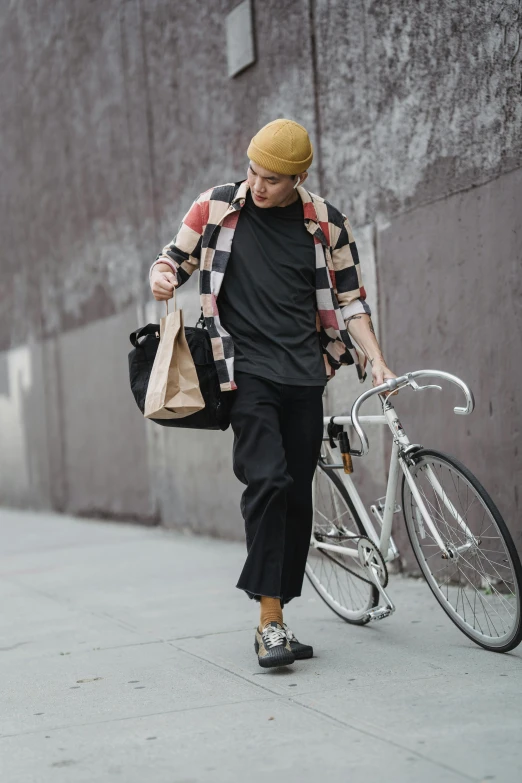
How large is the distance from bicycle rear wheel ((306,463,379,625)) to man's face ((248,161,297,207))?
1.28 metres

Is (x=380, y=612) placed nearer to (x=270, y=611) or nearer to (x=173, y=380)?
(x=270, y=611)

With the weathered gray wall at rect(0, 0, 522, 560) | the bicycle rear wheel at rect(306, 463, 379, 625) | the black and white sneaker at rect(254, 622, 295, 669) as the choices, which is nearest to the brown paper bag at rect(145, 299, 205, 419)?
the black and white sneaker at rect(254, 622, 295, 669)

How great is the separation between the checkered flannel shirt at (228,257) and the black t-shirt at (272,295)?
0.04 metres

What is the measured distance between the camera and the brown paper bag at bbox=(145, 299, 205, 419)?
4.00m

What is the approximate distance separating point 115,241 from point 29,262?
261cm

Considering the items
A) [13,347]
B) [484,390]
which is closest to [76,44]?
[13,347]

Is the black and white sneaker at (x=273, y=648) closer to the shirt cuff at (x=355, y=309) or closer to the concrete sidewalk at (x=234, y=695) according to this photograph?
the concrete sidewalk at (x=234, y=695)

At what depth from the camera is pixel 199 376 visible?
4148mm

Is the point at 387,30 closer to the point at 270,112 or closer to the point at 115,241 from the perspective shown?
the point at 270,112

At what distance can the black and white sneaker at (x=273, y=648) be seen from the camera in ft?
13.1

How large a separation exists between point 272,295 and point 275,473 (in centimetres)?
69

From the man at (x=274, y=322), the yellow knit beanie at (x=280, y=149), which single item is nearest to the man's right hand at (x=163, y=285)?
the man at (x=274, y=322)

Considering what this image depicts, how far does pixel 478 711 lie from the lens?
332 cm

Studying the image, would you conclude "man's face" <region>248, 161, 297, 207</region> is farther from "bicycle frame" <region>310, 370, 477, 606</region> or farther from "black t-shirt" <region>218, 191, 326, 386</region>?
"bicycle frame" <region>310, 370, 477, 606</region>
